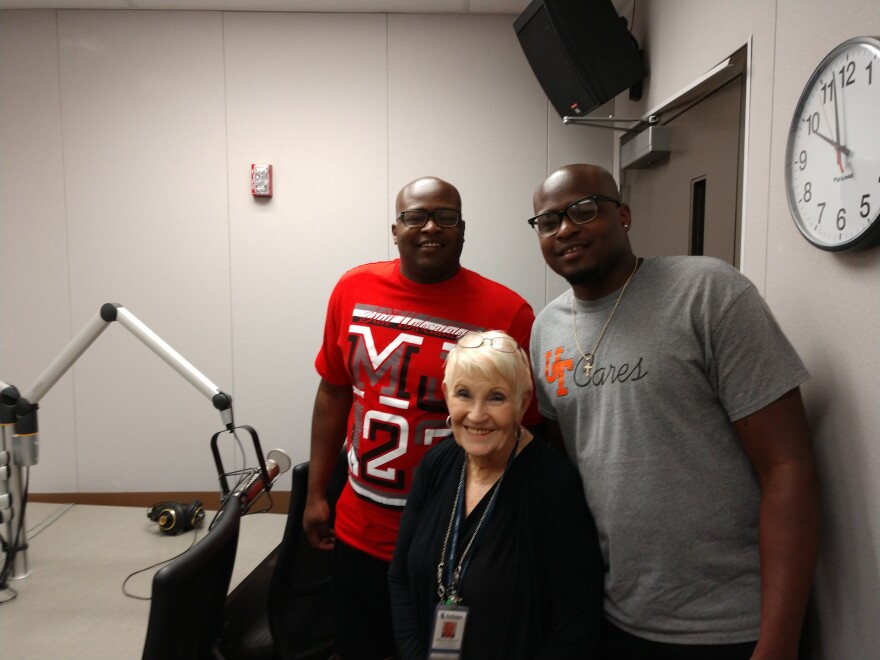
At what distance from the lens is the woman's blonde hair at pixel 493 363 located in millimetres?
1115

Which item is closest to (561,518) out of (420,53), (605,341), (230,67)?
(605,341)

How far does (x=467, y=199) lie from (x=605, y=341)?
7.46ft

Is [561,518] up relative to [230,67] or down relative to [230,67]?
down

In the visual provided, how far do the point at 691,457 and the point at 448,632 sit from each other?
0.55 m

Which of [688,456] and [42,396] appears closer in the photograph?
[688,456]

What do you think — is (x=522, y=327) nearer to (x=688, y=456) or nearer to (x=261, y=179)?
(x=688, y=456)

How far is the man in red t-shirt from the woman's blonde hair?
0.98 feet

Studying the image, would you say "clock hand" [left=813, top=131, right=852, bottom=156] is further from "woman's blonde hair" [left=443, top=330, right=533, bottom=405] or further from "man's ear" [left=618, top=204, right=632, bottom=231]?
"woman's blonde hair" [left=443, top=330, right=533, bottom=405]

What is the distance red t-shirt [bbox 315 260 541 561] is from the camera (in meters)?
1.46

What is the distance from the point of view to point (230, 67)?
316 cm

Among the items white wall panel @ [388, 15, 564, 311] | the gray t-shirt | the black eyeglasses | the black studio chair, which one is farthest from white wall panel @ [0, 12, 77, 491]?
the gray t-shirt

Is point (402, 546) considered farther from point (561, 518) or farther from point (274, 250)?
point (274, 250)

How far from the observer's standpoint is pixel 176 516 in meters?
2.91

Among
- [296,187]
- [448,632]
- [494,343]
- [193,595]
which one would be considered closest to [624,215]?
[494,343]
